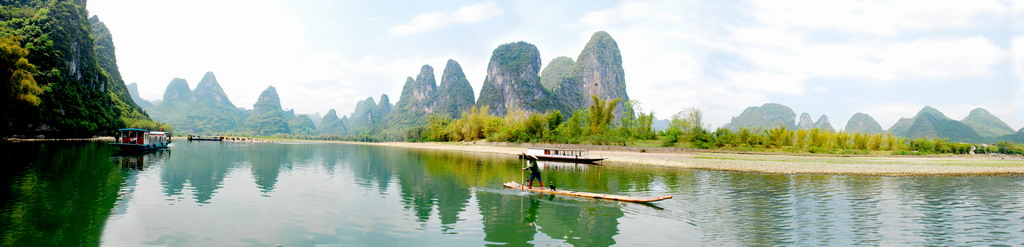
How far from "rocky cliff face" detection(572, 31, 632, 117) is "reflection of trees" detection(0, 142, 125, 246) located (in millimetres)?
166653

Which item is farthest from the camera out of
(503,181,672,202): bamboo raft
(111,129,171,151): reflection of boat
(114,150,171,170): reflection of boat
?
(111,129,171,151): reflection of boat

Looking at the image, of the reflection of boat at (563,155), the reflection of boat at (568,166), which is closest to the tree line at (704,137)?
the reflection of boat at (563,155)

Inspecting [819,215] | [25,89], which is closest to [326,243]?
[819,215]

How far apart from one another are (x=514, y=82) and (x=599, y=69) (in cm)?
3656

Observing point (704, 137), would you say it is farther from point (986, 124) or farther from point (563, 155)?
point (986, 124)

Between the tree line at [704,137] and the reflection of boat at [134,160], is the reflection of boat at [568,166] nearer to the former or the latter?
the tree line at [704,137]

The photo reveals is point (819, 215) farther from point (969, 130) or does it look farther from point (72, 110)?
point (969, 130)

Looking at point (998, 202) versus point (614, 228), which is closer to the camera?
point (614, 228)

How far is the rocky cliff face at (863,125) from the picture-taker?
600 feet

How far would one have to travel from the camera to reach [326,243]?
957 centimetres

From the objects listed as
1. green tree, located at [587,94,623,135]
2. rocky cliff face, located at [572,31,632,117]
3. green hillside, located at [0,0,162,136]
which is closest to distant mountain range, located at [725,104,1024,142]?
green tree, located at [587,94,623,135]

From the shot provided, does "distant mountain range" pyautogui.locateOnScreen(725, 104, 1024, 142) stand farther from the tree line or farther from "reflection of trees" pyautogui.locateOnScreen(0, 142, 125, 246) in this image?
"reflection of trees" pyautogui.locateOnScreen(0, 142, 125, 246)

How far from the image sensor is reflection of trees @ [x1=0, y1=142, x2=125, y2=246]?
895cm

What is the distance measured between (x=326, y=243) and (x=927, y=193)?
22.4 metres
